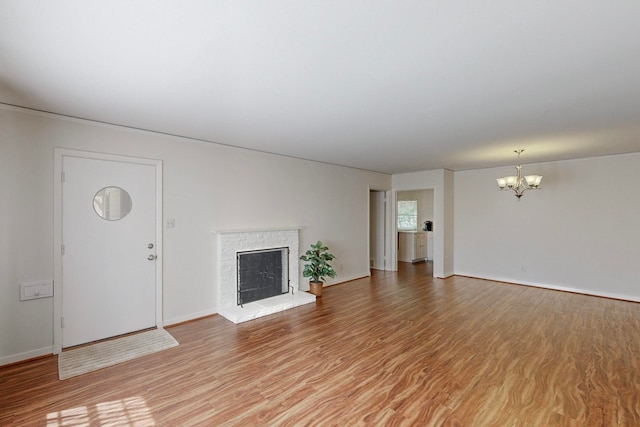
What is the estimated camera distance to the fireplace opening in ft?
14.7

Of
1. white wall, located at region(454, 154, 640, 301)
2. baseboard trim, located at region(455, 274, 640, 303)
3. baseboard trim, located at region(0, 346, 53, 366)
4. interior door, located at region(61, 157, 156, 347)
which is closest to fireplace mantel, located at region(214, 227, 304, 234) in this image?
interior door, located at region(61, 157, 156, 347)

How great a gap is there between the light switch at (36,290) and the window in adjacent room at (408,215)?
8476mm

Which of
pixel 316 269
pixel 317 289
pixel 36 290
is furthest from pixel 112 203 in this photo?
pixel 317 289

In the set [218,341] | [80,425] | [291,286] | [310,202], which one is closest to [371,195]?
[310,202]

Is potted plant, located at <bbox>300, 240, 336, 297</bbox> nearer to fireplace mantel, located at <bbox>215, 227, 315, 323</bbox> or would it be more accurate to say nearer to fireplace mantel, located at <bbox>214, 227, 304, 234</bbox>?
fireplace mantel, located at <bbox>215, 227, 315, 323</bbox>

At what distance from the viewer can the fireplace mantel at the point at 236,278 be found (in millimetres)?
4156

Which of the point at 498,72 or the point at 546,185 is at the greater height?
the point at 498,72

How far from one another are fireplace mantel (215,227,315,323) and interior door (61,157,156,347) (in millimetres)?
863

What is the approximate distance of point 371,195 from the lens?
757 centimetres

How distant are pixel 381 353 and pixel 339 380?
0.67 metres

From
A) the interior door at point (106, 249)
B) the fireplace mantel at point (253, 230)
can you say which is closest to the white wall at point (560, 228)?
the fireplace mantel at point (253, 230)

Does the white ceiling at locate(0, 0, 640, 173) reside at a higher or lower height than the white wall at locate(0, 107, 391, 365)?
higher

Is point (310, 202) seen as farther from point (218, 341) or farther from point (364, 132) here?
point (218, 341)

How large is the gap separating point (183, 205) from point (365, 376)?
3.03 m
